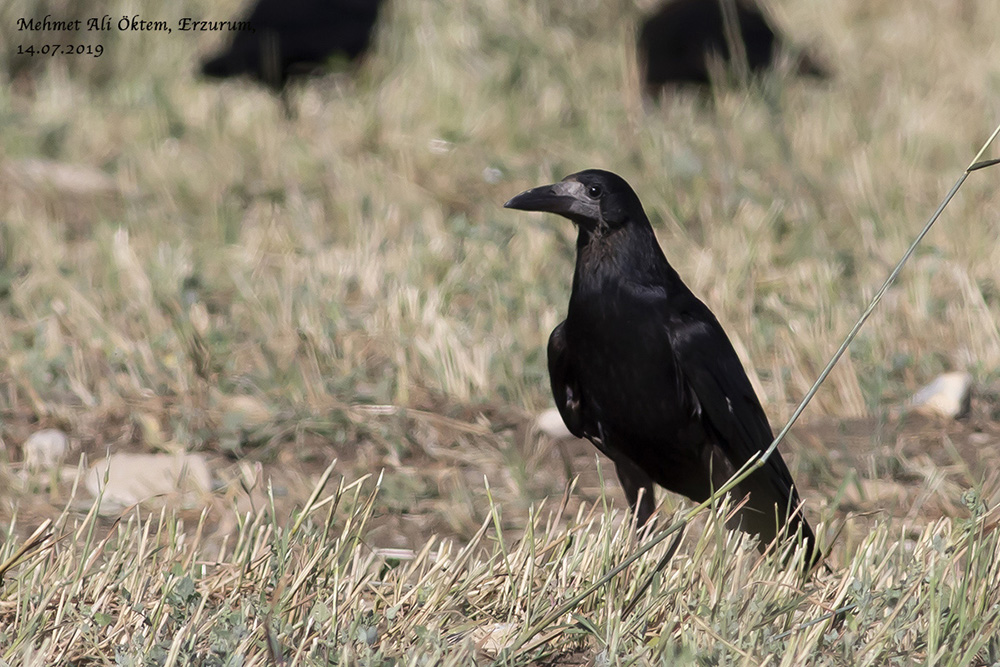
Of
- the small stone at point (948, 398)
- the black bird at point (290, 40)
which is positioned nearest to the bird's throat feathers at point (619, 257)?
the small stone at point (948, 398)

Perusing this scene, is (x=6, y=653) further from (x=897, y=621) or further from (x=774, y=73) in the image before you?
(x=774, y=73)

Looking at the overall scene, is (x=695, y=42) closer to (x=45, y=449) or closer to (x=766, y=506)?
(x=766, y=506)

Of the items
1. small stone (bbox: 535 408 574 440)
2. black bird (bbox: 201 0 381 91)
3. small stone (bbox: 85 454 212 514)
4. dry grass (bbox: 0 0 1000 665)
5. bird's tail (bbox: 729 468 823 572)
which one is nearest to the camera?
dry grass (bbox: 0 0 1000 665)

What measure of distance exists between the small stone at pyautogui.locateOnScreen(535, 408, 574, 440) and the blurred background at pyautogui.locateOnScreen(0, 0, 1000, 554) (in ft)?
0.15

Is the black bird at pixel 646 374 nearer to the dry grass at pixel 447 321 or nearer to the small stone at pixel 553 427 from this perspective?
the dry grass at pixel 447 321

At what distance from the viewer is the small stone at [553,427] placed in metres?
4.09

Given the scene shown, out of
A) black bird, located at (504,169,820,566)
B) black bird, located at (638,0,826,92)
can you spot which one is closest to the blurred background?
black bird, located at (638,0,826,92)

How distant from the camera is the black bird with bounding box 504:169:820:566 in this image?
3223 mm

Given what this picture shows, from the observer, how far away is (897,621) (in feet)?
7.97

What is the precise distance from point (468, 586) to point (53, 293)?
3089 mm

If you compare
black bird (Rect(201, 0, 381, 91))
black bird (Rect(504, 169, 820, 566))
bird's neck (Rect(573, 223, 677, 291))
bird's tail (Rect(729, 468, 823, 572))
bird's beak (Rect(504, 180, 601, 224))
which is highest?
black bird (Rect(201, 0, 381, 91))

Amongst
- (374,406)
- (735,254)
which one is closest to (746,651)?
(374,406)

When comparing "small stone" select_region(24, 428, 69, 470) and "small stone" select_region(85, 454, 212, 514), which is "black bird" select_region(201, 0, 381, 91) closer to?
"small stone" select_region(24, 428, 69, 470)

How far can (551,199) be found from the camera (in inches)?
134
